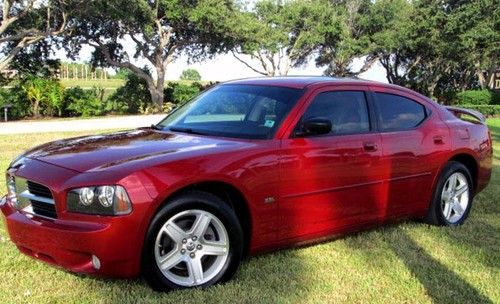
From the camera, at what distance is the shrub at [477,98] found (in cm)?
3622

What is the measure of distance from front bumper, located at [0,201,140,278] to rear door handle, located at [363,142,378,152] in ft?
7.38

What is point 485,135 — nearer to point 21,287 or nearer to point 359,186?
point 359,186

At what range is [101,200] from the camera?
3.64 m

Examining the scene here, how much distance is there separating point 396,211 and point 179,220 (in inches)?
92.2

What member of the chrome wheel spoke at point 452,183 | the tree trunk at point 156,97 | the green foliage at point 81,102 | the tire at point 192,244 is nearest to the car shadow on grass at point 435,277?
the chrome wheel spoke at point 452,183

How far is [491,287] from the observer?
428cm

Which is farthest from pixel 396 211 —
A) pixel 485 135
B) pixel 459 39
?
pixel 459 39

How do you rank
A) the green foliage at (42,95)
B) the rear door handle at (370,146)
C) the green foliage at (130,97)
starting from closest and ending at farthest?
the rear door handle at (370,146) → the green foliage at (42,95) → the green foliage at (130,97)

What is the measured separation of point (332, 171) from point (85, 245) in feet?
6.78

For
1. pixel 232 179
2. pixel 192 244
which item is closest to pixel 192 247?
pixel 192 244

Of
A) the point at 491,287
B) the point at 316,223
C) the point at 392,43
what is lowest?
the point at 491,287

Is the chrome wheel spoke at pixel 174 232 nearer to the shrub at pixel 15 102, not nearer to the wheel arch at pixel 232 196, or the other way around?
the wheel arch at pixel 232 196

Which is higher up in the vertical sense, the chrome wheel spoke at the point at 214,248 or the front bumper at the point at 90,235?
the front bumper at the point at 90,235

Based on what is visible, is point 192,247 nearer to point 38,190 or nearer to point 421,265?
point 38,190
